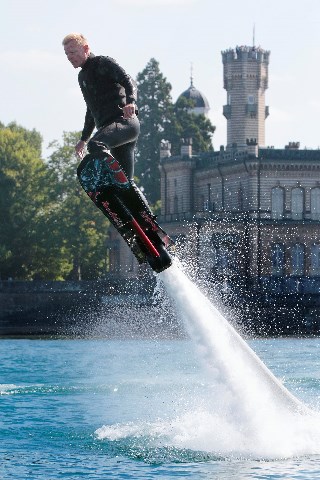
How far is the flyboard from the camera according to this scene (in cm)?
2381

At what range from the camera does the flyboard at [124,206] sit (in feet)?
78.1

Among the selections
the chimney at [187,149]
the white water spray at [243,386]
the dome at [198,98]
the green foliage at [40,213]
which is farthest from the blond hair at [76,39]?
the dome at [198,98]

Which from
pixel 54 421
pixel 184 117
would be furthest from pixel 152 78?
pixel 54 421

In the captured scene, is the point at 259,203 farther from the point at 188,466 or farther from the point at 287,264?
the point at 188,466

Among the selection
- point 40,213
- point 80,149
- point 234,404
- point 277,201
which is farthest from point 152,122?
point 80,149

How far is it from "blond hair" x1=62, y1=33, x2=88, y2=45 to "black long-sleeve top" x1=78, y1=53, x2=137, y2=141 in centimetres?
31

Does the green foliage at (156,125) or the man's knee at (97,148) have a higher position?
the green foliage at (156,125)

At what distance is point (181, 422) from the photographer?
118 ft

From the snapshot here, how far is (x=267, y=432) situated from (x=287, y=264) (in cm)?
8519

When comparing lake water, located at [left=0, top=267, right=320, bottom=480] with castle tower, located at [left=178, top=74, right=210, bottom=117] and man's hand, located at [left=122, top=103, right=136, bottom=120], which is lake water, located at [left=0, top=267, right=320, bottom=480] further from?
castle tower, located at [left=178, top=74, right=210, bottom=117]

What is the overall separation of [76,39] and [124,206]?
262cm

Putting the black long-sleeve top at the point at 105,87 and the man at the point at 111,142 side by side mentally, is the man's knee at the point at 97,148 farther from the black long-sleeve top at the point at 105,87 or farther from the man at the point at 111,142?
the black long-sleeve top at the point at 105,87

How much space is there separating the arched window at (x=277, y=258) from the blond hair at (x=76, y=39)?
9087 cm

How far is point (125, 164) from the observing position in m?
24.2
